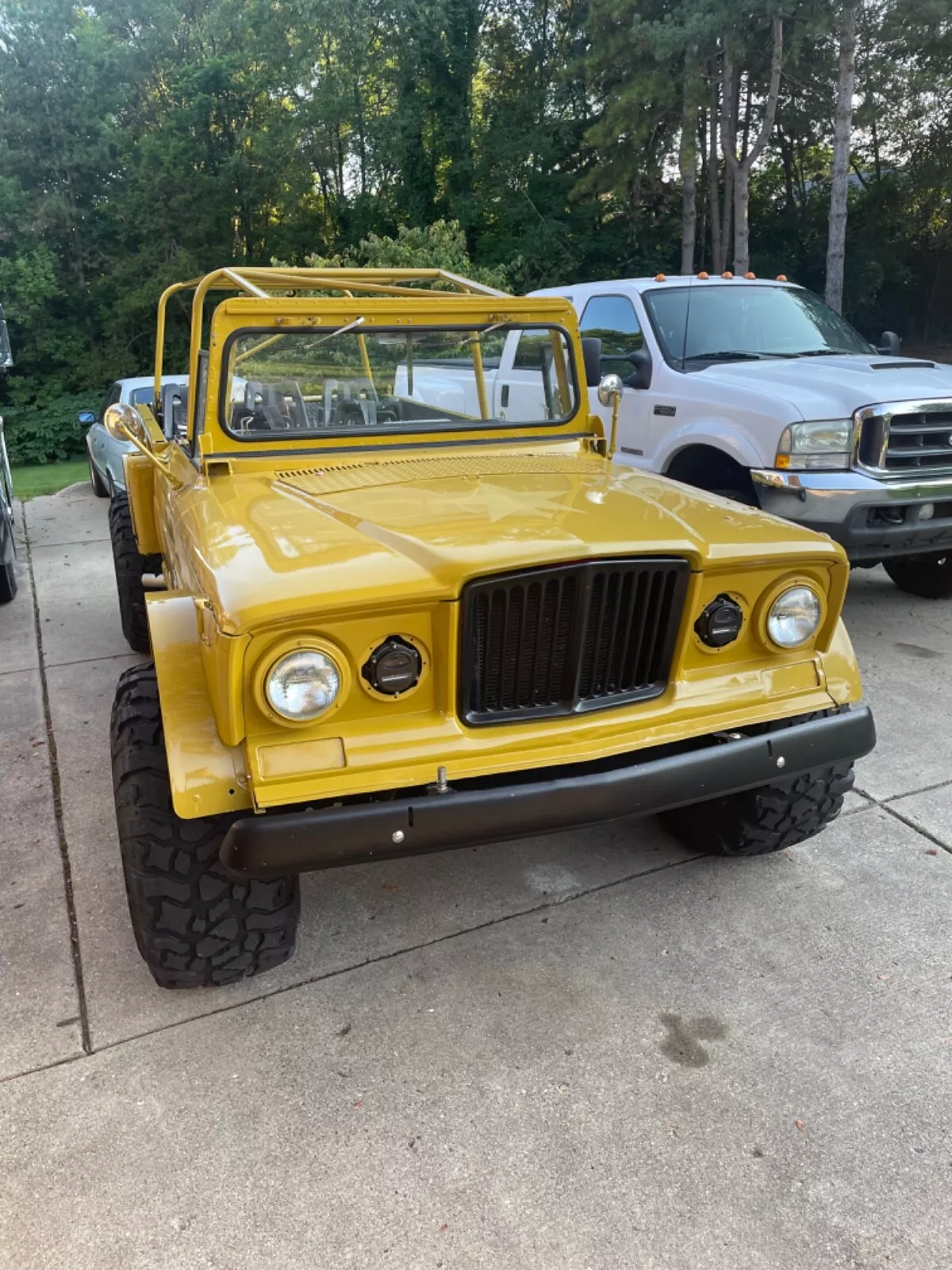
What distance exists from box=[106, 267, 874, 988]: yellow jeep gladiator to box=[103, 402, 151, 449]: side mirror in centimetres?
29

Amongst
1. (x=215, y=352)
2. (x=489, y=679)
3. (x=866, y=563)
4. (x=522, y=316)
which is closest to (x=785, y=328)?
(x=866, y=563)

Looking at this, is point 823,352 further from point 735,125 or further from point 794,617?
point 735,125

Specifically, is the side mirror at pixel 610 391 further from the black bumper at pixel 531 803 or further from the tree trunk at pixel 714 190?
the tree trunk at pixel 714 190

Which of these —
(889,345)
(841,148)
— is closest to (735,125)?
(841,148)

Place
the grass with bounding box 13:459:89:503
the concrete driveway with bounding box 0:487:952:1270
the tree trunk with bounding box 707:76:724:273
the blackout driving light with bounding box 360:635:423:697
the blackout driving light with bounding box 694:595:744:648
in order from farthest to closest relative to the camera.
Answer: the tree trunk with bounding box 707:76:724:273
the grass with bounding box 13:459:89:503
the blackout driving light with bounding box 694:595:744:648
the blackout driving light with bounding box 360:635:423:697
the concrete driveway with bounding box 0:487:952:1270

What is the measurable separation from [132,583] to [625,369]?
3.38 m

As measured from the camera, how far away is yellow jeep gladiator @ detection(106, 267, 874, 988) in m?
2.08

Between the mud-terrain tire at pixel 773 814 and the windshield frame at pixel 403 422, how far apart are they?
63.8 inches

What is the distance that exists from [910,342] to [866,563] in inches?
728

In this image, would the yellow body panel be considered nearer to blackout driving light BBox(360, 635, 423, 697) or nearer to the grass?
blackout driving light BBox(360, 635, 423, 697)

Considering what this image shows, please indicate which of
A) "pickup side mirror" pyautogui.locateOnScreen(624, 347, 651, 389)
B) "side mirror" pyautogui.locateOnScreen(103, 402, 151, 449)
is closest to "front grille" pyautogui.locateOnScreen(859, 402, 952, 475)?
"pickup side mirror" pyautogui.locateOnScreen(624, 347, 651, 389)

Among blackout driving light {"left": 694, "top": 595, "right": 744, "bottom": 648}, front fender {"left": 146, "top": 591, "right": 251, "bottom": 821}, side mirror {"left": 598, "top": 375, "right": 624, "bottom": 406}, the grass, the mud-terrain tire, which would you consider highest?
side mirror {"left": 598, "top": 375, "right": 624, "bottom": 406}

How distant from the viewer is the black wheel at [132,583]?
5004mm

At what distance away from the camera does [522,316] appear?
3518mm
